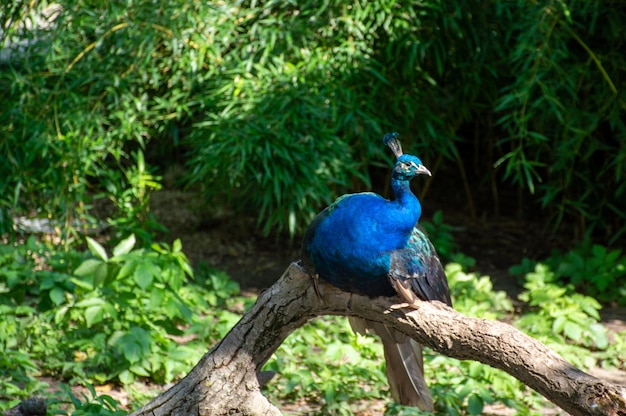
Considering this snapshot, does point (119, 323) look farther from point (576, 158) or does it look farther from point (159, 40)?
point (576, 158)

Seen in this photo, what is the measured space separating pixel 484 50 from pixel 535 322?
1515 millimetres

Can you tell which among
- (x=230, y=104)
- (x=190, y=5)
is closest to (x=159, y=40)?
(x=190, y=5)

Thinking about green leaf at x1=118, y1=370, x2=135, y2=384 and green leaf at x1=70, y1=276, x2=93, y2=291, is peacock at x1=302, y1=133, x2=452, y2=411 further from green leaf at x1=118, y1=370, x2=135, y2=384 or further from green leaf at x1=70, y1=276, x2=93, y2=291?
green leaf at x1=70, y1=276, x2=93, y2=291

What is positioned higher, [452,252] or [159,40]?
[159,40]

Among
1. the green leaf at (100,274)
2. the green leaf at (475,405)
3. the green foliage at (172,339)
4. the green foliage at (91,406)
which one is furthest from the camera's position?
the green leaf at (100,274)

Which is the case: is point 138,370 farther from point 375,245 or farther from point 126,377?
point 375,245

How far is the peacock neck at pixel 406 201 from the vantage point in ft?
7.41

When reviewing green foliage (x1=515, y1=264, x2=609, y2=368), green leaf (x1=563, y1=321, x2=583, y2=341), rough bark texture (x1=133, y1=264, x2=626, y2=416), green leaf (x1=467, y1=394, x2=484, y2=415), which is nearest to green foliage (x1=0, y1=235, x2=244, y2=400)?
rough bark texture (x1=133, y1=264, x2=626, y2=416)

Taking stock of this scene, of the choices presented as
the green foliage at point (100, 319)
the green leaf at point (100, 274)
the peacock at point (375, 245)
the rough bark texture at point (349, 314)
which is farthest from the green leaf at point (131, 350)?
the peacock at point (375, 245)

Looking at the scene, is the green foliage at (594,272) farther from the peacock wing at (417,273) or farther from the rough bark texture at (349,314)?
the rough bark texture at (349,314)

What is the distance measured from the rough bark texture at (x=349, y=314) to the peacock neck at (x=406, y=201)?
244mm

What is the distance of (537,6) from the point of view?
4.03 metres

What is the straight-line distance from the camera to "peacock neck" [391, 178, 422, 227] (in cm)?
226

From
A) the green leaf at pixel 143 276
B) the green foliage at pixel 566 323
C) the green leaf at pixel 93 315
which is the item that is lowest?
the green foliage at pixel 566 323
